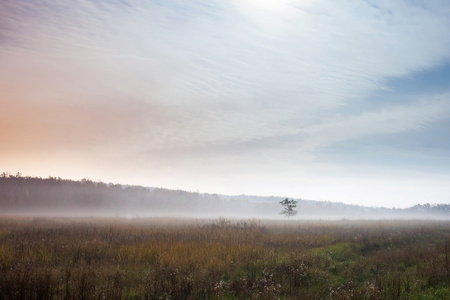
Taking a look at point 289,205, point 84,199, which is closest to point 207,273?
point 289,205

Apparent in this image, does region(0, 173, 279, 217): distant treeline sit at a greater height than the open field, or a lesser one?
lesser

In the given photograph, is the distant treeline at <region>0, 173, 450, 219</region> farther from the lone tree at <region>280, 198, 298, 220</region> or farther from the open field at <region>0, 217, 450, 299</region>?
the open field at <region>0, 217, 450, 299</region>

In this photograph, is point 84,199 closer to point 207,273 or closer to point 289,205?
point 289,205

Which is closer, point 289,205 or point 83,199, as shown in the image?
point 289,205

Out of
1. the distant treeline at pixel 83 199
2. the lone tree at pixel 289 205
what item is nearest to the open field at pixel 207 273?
the lone tree at pixel 289 205

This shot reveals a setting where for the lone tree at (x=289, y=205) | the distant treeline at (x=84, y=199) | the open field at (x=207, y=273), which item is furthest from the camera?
the distant treeline at (x=84, y=199)

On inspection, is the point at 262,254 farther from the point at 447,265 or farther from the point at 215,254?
the point at 447,265

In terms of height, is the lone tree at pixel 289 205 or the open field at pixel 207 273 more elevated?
the open field at pixel 207 273

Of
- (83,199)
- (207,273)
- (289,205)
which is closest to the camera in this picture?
(207,273)

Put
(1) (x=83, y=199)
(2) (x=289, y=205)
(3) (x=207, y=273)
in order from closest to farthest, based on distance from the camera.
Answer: (3) (x=207, y=273), (2) (x=289, y=205), (1) (x=83, y=199)

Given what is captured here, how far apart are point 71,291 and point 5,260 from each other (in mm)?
4671

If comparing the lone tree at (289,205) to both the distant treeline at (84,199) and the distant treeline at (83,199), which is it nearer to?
the distant treeline at (84,199)

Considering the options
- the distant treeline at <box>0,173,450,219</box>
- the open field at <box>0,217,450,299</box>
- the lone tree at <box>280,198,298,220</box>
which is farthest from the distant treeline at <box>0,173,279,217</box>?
the open field at <box>0,217,450,299</box>

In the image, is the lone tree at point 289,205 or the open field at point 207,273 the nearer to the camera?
the open field at point 207,273
